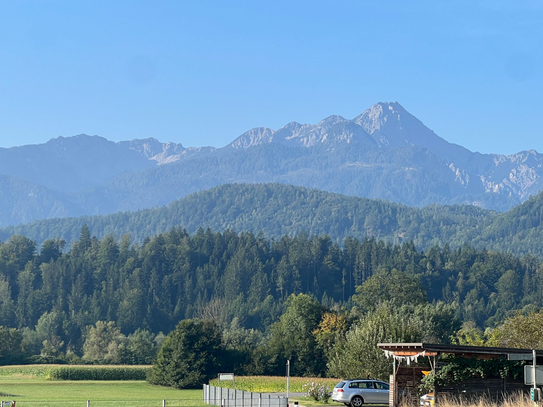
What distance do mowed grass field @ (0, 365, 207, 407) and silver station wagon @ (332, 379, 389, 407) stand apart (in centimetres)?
941

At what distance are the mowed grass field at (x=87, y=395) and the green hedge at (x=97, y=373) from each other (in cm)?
198

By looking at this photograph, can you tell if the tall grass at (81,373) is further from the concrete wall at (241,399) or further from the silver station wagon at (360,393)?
the silver station wagon at (360,393)

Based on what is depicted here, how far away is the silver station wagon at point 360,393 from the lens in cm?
4884

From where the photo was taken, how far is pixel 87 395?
6800cm

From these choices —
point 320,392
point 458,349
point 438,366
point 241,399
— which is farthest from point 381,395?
point 458,349

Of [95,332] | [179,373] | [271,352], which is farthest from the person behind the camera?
[95,332]

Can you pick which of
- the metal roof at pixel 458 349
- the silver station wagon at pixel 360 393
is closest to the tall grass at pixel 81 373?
the silver station wagon at pixel 360 393

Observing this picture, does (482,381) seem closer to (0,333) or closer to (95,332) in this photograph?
(0,333)

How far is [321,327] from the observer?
351ft

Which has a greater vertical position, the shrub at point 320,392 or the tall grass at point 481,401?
the tall grass at point 481,401

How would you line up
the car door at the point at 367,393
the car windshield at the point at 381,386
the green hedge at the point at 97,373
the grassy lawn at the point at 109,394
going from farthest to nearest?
the green hedge at the point at 97,373
the grassy lawn at the point at 109,394
the car windshield at the point at 381,386
the car door at the point at 367,393

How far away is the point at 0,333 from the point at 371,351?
84516mm

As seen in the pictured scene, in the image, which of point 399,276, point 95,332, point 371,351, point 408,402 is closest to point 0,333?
point 95,332

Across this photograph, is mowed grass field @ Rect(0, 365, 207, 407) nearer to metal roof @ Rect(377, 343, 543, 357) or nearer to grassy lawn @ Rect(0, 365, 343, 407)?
grassy lawn @ Rect(0, 365, 343, 407)
